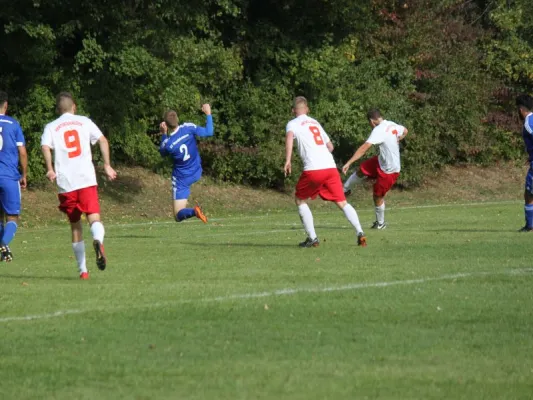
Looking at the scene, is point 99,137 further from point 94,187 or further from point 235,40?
point 235,40

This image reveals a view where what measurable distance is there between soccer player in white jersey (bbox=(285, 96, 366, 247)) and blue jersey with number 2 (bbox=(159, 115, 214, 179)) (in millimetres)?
2962

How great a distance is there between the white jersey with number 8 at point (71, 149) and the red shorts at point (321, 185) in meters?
4.59

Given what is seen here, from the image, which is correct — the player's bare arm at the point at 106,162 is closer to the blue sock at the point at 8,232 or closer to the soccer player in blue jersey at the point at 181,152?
the blue sock at the point at 8,232

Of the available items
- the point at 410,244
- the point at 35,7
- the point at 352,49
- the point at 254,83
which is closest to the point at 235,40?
the point at 254,83

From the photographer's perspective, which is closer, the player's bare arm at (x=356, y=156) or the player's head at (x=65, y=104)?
the player's head at (x=65, y=104)

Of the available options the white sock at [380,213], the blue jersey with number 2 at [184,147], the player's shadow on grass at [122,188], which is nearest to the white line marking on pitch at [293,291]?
the blue jersey with number 2 at [184,147]

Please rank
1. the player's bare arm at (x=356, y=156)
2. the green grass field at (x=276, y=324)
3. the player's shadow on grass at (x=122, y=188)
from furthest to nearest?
the player's shadow on grass at (x=122, y=188), the player's bare arm at (x=356, y=156), the green grass field at (x=276, y=324)

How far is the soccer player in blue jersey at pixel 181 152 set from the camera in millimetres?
19609

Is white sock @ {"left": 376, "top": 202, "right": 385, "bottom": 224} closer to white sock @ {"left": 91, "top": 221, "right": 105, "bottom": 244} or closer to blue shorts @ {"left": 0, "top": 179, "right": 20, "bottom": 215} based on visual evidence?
blue shorts @ {"left": 0, "top": 179, "right": 20, "bottom": 215}

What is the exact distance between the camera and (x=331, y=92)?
1453 inches

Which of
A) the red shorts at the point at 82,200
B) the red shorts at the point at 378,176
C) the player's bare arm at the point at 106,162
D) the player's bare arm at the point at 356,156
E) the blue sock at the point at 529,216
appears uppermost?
the player's bare arm at the point at 106,162

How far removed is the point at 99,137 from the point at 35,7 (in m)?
16.9

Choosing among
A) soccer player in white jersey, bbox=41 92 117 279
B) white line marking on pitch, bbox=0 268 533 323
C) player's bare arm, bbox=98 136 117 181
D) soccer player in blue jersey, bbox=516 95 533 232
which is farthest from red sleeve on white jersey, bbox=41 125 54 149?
soccer player in blue jersey, bbox=516 95 533 232

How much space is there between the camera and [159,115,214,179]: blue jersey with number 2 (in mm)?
19688
